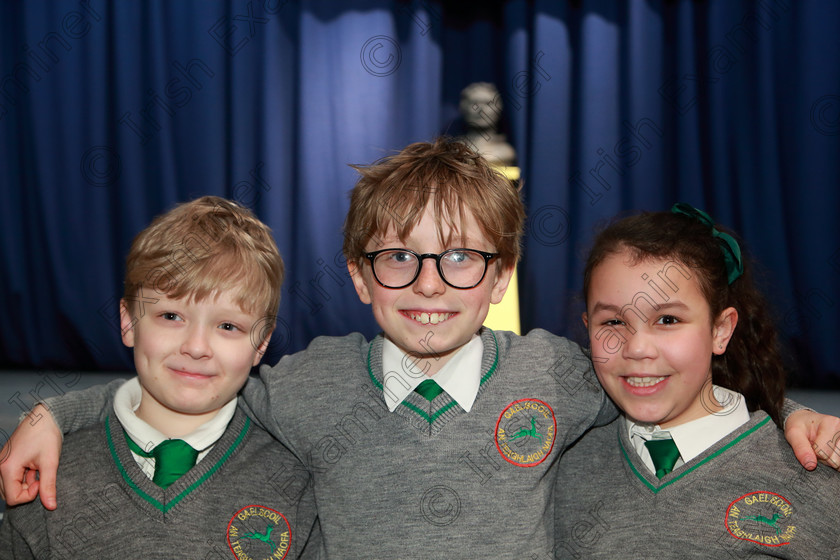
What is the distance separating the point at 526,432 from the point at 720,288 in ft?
1.56

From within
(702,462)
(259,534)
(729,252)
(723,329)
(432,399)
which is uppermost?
(729,252)

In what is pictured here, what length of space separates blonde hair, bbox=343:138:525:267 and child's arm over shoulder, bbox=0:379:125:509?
1.94 ft

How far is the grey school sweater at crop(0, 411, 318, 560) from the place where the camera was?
120 cm

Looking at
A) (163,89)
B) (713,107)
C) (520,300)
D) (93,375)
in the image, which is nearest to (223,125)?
(163,89)

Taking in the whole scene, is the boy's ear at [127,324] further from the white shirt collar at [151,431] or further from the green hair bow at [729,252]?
the green hair bow at [729,252]

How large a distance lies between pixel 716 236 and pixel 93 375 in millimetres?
3023

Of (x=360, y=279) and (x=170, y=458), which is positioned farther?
(x=360, y=279)

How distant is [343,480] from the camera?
1270 mm

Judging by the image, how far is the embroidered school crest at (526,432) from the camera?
1280mm

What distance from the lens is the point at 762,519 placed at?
1215 millimetres

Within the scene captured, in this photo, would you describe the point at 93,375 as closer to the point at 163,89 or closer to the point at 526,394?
the point at 163,89

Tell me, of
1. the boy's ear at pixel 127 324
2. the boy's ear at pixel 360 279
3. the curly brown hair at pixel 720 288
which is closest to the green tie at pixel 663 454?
the curly brown hair at pixel 720 288

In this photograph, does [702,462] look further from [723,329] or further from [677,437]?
[723,329]

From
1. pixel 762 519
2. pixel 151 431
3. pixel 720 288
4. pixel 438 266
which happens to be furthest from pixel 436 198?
pixel 762 519
